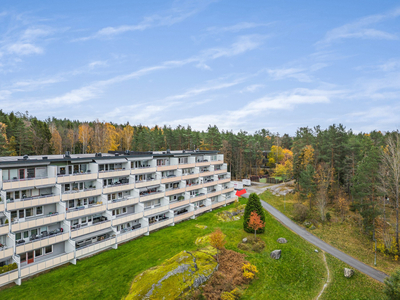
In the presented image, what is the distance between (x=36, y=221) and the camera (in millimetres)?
28203

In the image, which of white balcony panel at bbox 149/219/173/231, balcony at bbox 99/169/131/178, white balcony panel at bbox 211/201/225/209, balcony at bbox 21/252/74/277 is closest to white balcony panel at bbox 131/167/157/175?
balcony at bbox 99/169/131/178

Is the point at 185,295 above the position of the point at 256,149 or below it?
below

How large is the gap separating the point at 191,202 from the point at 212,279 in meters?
24.9

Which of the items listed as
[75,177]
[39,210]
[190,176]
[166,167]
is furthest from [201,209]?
[39,210]

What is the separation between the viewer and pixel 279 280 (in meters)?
30.2

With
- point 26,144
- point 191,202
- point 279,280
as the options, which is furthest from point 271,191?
point 26,144

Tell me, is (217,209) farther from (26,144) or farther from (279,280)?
(26,144)

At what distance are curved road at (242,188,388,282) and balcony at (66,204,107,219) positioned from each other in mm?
39179

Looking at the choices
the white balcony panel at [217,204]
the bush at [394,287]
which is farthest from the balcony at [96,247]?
the bush at [394,287]

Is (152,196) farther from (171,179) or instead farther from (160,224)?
(171,179)

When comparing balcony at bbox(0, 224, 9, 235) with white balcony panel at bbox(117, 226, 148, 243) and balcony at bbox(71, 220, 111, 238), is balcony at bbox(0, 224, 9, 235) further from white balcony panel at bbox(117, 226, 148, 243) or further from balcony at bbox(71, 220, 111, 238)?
white balcony panel at bbox(117, 226, 148, 243)

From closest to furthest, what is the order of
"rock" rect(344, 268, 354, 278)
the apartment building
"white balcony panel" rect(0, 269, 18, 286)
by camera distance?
"white balcony panel" rect(0, 269, 18, 286), the apartment building, "rock" rect(344, 268, 354, 278)

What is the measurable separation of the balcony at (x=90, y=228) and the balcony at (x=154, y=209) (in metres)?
7.79

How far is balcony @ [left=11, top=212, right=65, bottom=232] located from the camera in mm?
26594
